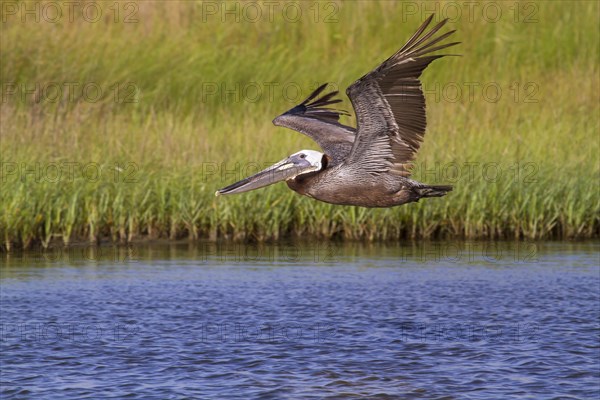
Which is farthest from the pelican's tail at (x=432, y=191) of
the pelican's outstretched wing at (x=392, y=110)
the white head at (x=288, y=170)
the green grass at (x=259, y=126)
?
the green grass at (x=259, y=126)

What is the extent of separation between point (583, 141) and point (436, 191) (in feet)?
27.1

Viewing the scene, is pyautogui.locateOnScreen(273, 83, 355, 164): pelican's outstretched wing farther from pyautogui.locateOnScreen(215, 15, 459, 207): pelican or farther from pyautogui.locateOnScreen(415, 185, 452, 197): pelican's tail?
pyautogui.locateOnScreen(415, 185, 452, 197): pelican's tail

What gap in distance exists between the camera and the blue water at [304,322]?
8.09 meters

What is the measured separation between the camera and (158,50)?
18703 millimetres

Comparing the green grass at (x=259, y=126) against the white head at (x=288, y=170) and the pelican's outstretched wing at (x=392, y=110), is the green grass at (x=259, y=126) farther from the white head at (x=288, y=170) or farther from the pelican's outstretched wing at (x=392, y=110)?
the pelican's outstretched wing at (x=392, y=110)

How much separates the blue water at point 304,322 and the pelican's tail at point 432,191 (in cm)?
146

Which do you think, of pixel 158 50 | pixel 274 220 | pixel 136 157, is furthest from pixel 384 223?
pixel 158 50

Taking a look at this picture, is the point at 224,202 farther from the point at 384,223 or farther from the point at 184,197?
the point at 384,223

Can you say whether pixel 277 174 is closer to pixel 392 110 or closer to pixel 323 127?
pixel 392 110

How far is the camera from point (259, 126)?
50.9 feet

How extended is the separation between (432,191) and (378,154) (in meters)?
0.42

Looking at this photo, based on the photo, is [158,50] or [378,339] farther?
[158,50]

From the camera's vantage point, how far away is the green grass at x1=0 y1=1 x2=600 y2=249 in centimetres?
1278

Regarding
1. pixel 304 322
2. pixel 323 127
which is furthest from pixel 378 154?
A: pixel 304 322
